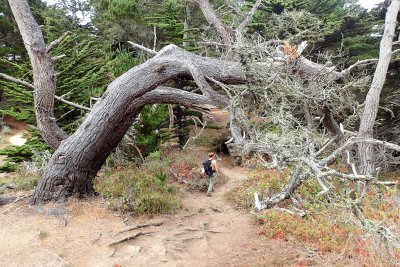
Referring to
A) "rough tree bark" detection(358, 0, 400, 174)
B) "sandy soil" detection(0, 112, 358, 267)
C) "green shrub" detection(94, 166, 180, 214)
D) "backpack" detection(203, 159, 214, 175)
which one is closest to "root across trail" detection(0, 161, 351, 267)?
"sandy soil" detection(0, 112, 358, 267)

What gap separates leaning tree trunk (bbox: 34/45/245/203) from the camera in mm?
7570

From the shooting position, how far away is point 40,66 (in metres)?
7.52

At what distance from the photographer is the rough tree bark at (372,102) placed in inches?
396

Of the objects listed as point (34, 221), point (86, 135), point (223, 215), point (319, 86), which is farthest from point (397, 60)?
A: point (34, 221)

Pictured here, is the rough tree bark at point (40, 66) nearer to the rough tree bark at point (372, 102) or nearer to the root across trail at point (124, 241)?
the root across trail at point (124, 241)

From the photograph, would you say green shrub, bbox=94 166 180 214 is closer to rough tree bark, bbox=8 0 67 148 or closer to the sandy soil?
the sandy soil

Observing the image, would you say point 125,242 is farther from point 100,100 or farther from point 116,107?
point 100,100

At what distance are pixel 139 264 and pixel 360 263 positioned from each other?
12.1 ft

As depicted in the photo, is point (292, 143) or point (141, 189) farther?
point (141, 189)

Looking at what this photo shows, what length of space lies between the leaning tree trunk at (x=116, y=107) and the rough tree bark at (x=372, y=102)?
4.52 metres

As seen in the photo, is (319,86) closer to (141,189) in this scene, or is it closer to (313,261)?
(313,261)

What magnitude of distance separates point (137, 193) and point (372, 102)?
740 centimetres

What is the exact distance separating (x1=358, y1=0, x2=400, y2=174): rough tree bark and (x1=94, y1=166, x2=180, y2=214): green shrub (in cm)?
579

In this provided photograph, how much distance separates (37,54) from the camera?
24.2 ft
